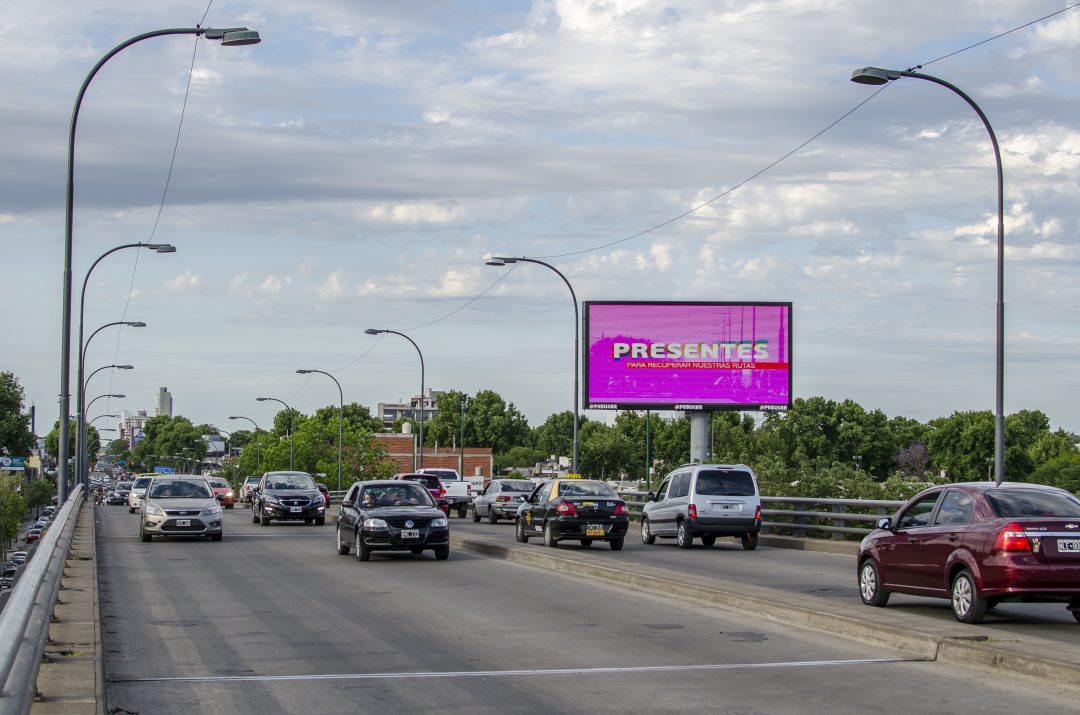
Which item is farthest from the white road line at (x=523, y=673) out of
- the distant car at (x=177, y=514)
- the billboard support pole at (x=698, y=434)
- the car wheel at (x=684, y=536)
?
the billboard support pole at (x=698, y=434)

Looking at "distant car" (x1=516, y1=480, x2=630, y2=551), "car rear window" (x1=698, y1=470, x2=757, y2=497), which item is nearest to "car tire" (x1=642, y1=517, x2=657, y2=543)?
"distant car" (x1=516, y1=480, x2=630, y2=551)

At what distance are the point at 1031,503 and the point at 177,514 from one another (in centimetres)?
2127

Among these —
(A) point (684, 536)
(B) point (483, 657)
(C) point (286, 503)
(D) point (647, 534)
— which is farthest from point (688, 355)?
(B) point (483, 657)

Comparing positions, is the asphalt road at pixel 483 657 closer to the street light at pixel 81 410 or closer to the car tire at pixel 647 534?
the car tire at pixel 647 534

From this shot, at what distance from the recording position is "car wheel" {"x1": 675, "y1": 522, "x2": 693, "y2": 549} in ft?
94.7

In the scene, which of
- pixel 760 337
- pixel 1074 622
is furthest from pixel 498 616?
pixel 760 337

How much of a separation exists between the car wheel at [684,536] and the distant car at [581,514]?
131 cm

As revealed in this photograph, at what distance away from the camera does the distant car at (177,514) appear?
97.6 ft

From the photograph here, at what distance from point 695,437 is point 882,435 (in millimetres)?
73664

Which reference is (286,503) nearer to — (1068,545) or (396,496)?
(396,496)

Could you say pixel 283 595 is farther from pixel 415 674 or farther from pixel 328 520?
pixel 328 520

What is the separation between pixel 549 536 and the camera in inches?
1136

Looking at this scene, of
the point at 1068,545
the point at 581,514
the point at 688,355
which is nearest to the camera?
the point at 1068,545

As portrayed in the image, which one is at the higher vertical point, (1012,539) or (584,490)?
(1012,539)
